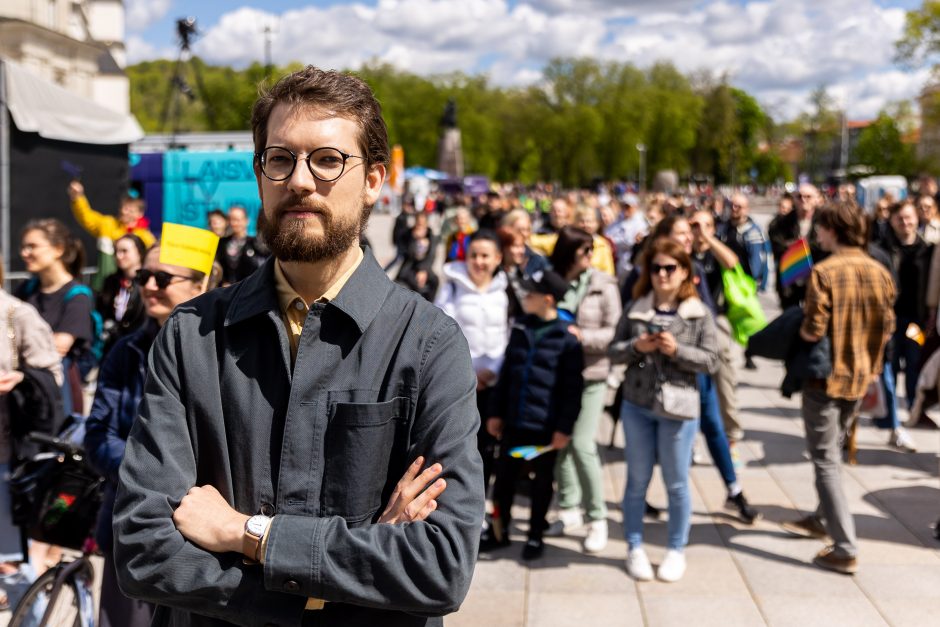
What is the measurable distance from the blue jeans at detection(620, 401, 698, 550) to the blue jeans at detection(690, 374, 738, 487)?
915mm

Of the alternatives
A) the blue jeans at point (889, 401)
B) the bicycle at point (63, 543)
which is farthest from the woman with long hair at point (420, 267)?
the bicycle at point (63, 543)

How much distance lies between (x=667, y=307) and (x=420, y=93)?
232 feet

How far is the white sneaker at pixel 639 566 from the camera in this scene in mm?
5078

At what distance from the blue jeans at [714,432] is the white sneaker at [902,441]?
7.94 ft

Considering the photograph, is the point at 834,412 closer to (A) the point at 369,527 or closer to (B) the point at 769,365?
(A) the point at 369,527

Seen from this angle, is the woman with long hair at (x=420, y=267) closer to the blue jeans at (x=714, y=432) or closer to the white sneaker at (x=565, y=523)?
the white sneaker at (x=565, y=523)

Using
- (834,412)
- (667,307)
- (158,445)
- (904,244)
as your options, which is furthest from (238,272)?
(158,445)

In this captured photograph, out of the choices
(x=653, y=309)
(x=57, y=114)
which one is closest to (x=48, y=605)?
(x=653, y=309)

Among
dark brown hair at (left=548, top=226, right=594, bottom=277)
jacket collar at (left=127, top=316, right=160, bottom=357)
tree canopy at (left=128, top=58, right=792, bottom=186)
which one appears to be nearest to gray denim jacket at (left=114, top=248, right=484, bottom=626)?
jacket collar at (left=127, top=316, right=160, bottom=357)

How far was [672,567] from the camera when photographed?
5.08 m

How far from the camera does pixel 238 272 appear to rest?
866cm

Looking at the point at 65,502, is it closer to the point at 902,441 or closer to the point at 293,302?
the point at 293,302

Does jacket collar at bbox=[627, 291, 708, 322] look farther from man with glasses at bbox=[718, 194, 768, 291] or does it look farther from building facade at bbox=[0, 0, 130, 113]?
building facade at bbox=[0, 0, 130, 113]

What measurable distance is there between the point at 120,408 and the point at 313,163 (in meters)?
1.82
